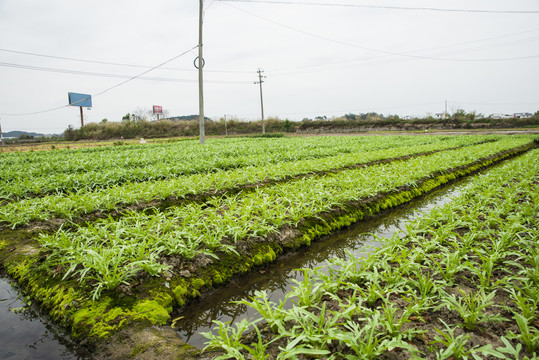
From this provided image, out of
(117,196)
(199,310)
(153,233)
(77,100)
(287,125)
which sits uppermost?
(77,100)

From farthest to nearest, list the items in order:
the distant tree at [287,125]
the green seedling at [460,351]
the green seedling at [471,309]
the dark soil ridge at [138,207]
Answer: the distant tree at [287,125] → the dark soil ridge at [138,207] → the green seedling at [471,309] → the green seedling at [460,351]

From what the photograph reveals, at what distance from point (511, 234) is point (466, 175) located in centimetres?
783

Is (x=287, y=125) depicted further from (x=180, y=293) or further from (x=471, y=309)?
(x=471, y=309)

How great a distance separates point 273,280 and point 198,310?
3.15 feet

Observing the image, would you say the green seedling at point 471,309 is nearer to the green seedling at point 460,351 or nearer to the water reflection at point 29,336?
the green seedling at point 460,351

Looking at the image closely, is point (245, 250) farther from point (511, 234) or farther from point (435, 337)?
point (511, 234)

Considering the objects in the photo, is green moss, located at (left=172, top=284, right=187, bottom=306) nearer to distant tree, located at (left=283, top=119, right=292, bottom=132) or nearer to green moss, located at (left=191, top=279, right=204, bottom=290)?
green moss, located at (left=191, top=279, right=204, bottom=290)

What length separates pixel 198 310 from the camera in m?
2.88

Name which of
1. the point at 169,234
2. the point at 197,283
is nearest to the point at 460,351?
the point at 197,283

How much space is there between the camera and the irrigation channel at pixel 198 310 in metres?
2.31

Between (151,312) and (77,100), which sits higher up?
(77,100)

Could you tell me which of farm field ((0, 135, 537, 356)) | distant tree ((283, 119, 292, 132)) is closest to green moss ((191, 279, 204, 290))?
farm field ((0, 135, 537, 356))

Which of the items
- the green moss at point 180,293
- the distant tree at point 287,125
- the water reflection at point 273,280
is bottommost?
the water reflection at point 273,280

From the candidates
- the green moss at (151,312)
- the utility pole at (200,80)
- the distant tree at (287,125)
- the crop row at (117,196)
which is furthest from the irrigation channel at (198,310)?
the distant tree at (287,125)
